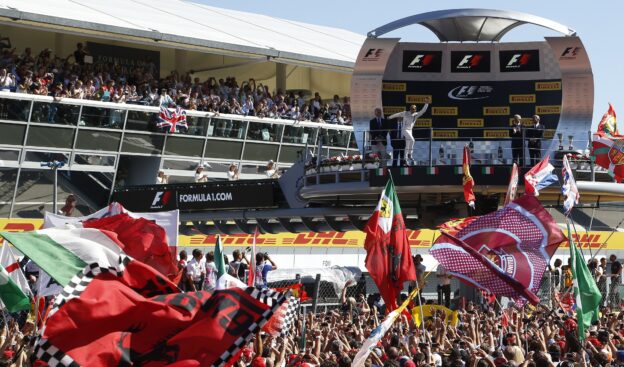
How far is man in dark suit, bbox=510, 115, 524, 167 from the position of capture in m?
26.0

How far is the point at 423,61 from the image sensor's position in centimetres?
2917

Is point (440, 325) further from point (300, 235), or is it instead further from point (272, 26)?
point (272, 26)

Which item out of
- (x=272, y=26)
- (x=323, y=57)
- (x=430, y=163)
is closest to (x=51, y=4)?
(x=323, y=57)

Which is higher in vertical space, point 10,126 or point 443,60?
point 443,60

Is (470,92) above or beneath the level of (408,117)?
above

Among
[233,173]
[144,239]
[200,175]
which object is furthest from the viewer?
[233,173]

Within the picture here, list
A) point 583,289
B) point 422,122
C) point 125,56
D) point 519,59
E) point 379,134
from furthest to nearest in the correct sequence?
1. point 125,56
2. point 422,122
3. point 519,59
4. point 379,134
5. point 583,289

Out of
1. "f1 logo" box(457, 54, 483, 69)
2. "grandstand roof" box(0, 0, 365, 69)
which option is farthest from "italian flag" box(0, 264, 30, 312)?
"grandstand roof" box(0, 0, 365, 69)

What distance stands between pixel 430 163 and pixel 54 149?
17315 millimetres

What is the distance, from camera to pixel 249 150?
1766 inches

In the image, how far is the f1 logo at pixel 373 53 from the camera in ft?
93.8

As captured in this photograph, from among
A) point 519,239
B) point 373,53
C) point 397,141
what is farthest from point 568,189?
point 373,53

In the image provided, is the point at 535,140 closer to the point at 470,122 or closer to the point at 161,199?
the point at 470,122

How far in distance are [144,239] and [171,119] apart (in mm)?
23493
